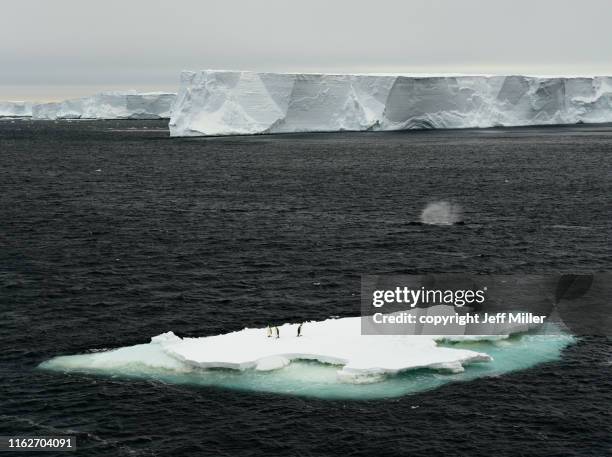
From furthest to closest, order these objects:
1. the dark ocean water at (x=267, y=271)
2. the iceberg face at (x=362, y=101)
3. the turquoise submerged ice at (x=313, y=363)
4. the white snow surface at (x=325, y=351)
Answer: the iceberg face at (x=362, y=101)
the white snow surface at (x=325, y=351)
the turquoise submerged ice at (x=313, y=363)
the dark ocean water at (x=267, y=271)

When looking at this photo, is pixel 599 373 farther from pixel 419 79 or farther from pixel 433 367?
pixel 419 79

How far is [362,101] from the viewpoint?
16188cm

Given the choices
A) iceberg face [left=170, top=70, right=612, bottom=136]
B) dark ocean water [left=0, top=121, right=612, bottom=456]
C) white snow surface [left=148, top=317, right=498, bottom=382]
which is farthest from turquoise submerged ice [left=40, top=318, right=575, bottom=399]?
iceberg face [left=170, top=70, right=612, bottom=136]

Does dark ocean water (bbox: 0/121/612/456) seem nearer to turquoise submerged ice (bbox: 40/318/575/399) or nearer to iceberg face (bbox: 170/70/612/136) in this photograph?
turquoise submerged ice (bbox: 40/318/575/399)

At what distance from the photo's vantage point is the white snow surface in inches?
1262

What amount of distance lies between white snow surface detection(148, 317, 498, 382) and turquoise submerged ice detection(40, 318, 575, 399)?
0.04 meters

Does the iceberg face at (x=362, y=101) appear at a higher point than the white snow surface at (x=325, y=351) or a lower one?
higher

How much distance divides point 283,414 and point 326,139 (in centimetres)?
14446

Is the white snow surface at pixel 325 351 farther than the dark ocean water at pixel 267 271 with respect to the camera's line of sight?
Yes

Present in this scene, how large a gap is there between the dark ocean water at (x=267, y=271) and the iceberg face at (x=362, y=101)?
37.3 m

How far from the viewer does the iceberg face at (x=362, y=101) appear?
504 feet

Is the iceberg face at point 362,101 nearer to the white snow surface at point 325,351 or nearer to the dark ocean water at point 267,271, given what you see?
the dark ocean water at point 267,271

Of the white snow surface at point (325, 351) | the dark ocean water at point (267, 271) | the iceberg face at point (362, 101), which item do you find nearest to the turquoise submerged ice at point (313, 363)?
the white snow surface at point (325, 351)

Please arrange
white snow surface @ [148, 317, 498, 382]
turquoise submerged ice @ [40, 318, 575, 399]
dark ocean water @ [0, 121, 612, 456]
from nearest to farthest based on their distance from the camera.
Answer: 1. dark ocean water @ [0, 121, 612, 456]
2. turquoise submerged ice @ [40, 318, 575, 399]
3. white snow surface @ [148, 317, 498, 382]
